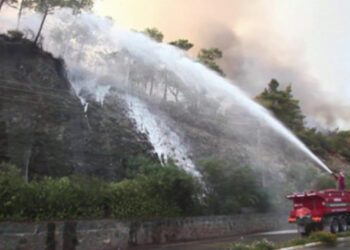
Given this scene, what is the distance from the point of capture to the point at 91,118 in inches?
960

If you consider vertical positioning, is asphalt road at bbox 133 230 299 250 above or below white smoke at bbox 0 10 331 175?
below

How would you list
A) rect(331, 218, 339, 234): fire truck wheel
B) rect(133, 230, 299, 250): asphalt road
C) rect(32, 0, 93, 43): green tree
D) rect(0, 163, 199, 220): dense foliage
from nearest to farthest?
rect(0, 163, 199, 220): dense foliage
rect(133, 230, 299, 250): asphalt road
rect(331, 218, 339, 234): fire truck wheel
rect(32, 0, 93, 43): green tree

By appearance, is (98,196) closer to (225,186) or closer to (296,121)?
(225,186)

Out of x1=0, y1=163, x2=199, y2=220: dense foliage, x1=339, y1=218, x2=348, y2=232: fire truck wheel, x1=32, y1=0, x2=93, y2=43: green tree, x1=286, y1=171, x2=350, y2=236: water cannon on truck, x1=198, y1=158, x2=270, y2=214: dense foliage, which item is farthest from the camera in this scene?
x1=32, y1=0, x2=93, y2=43: green tree

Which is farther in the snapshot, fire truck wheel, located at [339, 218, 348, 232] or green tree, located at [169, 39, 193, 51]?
green tree, located at [169, 39, 193, 51]

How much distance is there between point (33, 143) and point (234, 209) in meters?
11.7

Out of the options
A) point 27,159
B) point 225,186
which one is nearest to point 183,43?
Result: point 225,186

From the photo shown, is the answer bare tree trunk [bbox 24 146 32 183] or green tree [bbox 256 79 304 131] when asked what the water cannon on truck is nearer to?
bare tree trunk [bbox 24 146 32 183]

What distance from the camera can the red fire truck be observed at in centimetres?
1680

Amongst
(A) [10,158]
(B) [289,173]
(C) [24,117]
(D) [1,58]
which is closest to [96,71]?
(D) [1,58]

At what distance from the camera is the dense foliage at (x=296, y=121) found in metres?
48.1

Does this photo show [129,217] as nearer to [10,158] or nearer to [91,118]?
[10,158]

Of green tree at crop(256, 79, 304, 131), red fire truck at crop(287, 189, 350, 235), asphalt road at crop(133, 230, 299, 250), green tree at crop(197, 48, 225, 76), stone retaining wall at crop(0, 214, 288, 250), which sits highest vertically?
green tree at crop(197, 48, 225, 76)

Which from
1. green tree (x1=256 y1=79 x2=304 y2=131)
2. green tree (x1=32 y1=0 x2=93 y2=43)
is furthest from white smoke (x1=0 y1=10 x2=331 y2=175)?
green tree (x1=256 y1=79 x2=304 y2=131)
